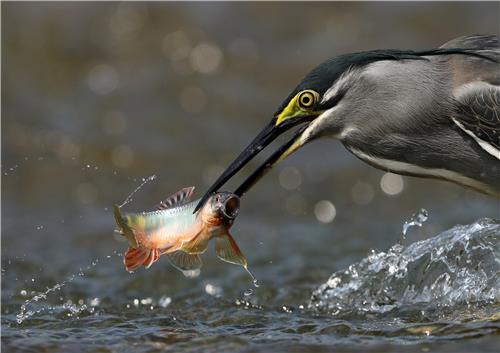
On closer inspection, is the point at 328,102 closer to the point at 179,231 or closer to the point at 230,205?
the point at 230,205

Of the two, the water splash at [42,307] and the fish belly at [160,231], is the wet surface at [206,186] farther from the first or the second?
Result: the fish belly at [160,231]

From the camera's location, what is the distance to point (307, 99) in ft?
18.1

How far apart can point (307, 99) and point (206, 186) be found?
16.1 feet

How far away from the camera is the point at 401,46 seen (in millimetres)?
11742

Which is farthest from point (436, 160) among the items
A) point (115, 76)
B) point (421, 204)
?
point (115, 76)

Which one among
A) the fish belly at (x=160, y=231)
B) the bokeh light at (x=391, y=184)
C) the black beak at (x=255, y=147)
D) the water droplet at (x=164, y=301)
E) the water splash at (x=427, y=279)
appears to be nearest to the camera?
the fish belly at (x=160, y=231)

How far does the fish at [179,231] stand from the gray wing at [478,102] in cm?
146

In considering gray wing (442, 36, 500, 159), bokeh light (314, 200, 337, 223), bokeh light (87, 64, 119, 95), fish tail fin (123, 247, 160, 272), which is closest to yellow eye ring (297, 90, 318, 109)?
gray wing (442, 36, 500, 159)

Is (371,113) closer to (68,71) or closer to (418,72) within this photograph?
(418,72)

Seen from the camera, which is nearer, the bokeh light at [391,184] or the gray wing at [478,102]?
the gray wing at [478,102]

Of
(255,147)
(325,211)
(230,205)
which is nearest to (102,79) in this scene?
(325,211)

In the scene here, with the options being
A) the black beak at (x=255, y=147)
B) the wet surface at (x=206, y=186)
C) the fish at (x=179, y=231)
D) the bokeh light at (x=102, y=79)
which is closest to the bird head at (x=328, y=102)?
the black beak at (x=255, y=147)

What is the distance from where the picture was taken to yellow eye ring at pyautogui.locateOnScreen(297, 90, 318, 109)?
5480 millimetres

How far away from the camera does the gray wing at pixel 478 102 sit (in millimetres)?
5621
